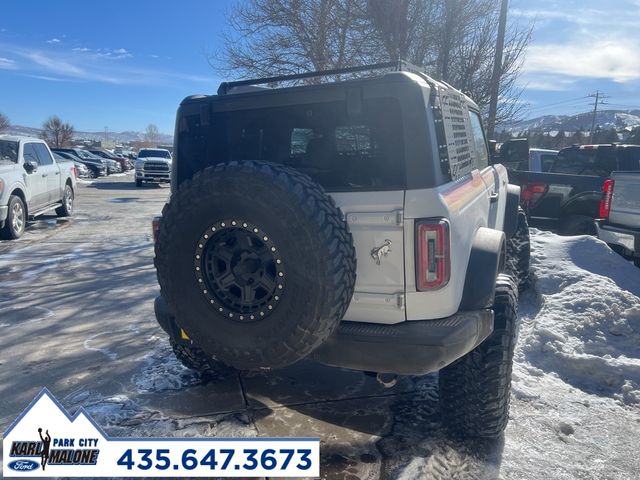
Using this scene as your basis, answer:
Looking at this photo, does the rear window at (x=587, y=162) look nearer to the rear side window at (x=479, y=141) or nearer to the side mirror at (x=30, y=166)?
the rear side window at (x=479, y=141)

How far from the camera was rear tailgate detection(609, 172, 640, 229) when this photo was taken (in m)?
5.82

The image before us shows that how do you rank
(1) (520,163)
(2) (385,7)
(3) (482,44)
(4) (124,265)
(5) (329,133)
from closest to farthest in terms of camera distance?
(5) (329,133), (1) (520,163), (4) (124,265), (2) (385,7), (3) (482,44)

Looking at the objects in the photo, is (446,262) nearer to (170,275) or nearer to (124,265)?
(170,275)

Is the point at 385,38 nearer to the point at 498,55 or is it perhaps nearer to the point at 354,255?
the point at 498,55

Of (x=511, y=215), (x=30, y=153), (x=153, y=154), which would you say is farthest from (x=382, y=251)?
(x=153, y=154)

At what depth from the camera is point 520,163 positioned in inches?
202

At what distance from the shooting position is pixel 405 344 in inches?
98.2

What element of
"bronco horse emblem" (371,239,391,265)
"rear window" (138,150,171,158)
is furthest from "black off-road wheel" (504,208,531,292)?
"rear window" (138,150,171,158)

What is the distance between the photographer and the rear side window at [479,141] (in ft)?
14.1

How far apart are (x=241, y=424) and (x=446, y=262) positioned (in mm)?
1706

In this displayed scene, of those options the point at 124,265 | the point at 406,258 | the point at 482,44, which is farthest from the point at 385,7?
the point at 406,258

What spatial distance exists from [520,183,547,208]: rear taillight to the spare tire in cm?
629

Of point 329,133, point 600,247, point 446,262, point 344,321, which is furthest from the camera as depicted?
point 600,247

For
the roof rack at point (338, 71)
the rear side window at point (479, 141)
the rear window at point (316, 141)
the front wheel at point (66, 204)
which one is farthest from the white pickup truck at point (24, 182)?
the rear side window at point (479, 141)
